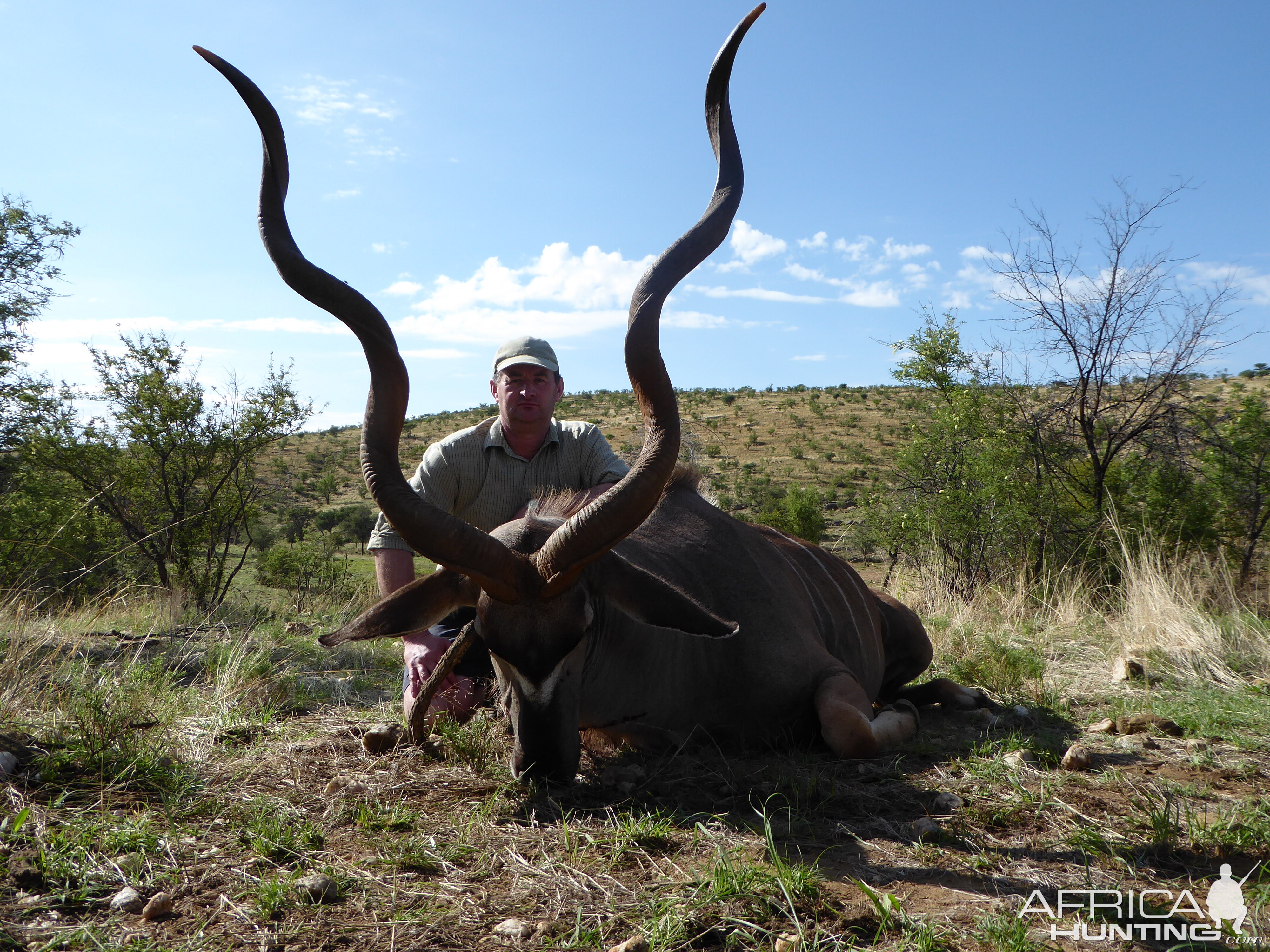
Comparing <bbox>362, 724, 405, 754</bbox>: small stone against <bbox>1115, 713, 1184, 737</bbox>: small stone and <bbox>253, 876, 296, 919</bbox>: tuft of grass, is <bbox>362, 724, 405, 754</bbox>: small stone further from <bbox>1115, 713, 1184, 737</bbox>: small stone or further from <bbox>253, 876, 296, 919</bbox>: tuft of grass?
<bbox>1115, 713, 1184, 737</bbox>: small stone

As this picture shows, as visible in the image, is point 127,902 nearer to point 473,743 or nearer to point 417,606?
point 417,606

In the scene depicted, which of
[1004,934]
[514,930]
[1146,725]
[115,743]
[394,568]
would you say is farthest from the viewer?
[394,568]

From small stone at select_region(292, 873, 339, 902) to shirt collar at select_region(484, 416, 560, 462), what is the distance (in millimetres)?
3639

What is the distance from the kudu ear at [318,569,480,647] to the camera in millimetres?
3557

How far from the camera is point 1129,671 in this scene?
5852 mm

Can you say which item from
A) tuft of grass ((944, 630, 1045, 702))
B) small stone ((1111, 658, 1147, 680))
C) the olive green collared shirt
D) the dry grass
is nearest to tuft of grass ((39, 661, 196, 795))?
the dry grass

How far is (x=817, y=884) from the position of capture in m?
2.56

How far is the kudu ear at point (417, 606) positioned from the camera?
3557mm

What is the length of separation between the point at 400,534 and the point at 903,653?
13.7 feet

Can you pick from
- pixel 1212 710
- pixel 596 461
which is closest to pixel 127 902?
pixel 596 461

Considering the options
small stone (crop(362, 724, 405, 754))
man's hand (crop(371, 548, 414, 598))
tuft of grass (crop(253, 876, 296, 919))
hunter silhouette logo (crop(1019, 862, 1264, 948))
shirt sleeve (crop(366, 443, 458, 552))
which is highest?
shirt sleeve (crop(366, 443, 458, 552))

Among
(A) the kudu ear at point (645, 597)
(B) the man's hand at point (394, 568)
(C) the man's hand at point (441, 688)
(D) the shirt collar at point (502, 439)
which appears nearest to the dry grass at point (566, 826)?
(C) the man's hand at point (441, 688)

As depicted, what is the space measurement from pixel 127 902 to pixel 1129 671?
5930 millimetres

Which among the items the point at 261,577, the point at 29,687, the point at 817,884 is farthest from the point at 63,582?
the point at 817,884
